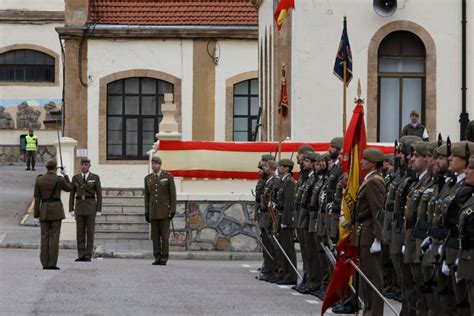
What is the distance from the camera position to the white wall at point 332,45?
3077 centimetres

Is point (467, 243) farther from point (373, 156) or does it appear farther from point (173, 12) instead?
point (173, 12)

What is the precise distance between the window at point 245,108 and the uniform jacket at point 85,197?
1557 cm

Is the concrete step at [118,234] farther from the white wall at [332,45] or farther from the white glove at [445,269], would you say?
the white glove at [445,269]

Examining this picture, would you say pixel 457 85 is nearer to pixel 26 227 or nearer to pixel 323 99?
pixel 323 99

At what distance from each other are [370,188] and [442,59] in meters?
15.4

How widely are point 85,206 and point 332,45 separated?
21.8ft

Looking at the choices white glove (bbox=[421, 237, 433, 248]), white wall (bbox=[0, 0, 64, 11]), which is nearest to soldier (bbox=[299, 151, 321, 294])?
white glove (bbox=[421, 237, 433, 248])

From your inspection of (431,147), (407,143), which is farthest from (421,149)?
(407,143)

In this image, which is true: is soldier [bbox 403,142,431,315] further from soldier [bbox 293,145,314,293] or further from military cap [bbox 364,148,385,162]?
soldier [bbox 293,145,314,293]

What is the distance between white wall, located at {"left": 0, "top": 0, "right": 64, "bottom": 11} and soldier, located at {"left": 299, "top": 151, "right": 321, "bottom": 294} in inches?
1580

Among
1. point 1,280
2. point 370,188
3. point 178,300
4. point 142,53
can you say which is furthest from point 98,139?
point 370,188

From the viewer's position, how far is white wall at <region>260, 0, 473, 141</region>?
30766mm

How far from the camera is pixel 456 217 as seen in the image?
1285cm

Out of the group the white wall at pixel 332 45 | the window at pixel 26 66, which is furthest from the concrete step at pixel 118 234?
the window at pixel 26 66
